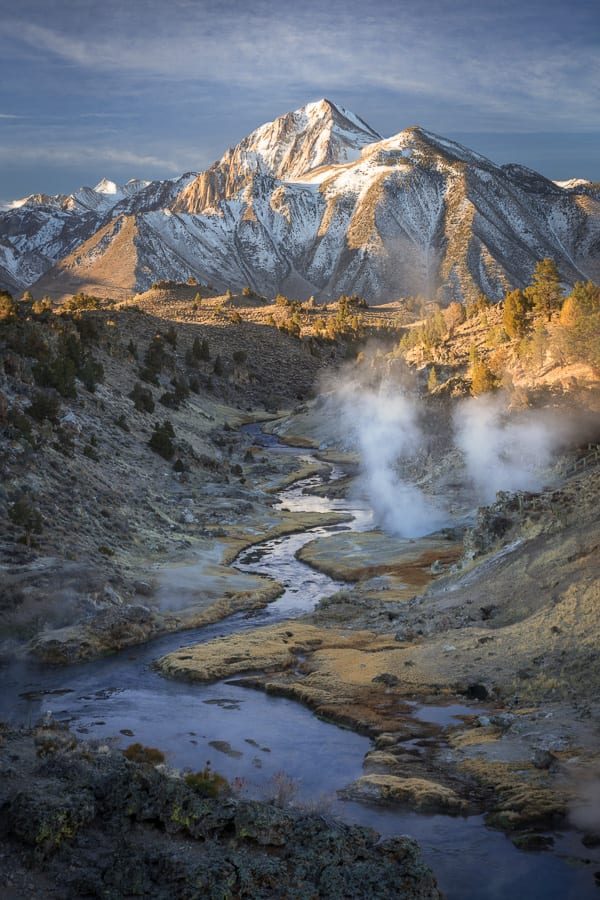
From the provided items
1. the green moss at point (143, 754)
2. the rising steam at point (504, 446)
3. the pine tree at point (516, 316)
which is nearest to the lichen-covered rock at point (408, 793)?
the green moss at point (143, 754)

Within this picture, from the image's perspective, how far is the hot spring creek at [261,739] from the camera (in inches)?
518

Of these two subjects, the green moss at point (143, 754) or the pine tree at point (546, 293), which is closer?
the green moss at point (143, 754)

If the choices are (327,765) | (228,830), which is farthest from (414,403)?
(228,830)

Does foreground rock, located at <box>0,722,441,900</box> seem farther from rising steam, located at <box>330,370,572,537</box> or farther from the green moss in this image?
rising steam, located at <box>330,370,572,537</box>

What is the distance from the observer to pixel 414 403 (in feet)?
204

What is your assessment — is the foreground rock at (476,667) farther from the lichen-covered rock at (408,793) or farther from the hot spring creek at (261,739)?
the hot spring creek at (261,739)

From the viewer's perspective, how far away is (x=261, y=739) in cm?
1916

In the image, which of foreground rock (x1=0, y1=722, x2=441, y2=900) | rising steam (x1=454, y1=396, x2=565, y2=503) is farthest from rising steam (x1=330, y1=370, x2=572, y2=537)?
foreground rock (x1=0, y1=722, x2=441, y2=900)

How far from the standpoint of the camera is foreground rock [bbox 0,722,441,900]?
11.3 metres

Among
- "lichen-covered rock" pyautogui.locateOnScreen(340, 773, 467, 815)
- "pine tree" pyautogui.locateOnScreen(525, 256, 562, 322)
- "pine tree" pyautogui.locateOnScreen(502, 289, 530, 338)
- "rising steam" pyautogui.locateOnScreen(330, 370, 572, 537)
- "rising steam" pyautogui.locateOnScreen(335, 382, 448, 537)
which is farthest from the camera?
"pine tree" pyautogui.locateOnScreen(525, 256, 562, 322)

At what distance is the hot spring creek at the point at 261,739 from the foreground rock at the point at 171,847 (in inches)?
65.6

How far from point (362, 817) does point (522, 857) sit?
9.43 feet

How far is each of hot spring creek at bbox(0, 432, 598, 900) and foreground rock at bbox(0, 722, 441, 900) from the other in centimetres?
167

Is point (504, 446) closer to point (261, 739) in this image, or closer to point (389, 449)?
point (389, 449)
